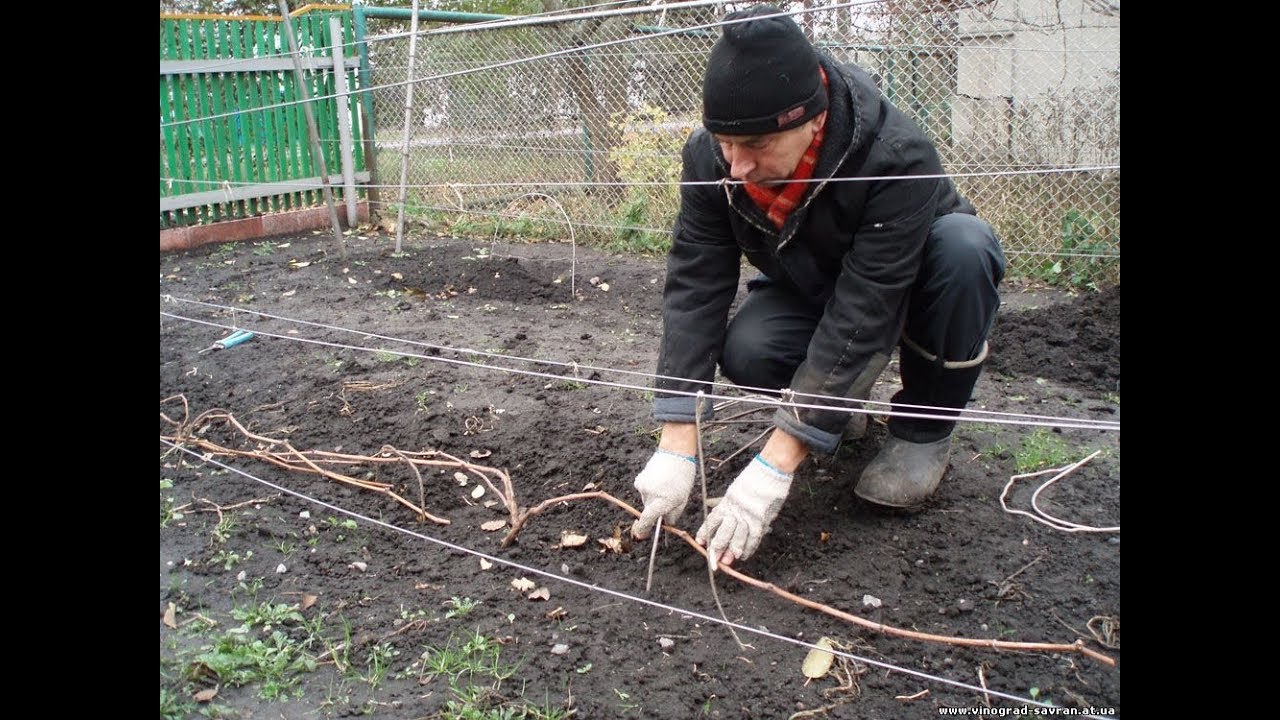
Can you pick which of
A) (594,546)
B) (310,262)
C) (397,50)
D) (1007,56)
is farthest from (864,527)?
(397,50)

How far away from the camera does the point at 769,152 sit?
2.33 metres

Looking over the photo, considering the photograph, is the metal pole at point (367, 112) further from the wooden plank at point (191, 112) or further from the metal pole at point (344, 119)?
the wooden plank at point (191, 112)

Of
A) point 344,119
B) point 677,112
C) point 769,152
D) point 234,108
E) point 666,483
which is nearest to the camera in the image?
point 769,152

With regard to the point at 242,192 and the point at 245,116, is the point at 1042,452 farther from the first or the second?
the point at 245,116

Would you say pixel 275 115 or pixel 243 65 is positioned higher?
pixel 243 65

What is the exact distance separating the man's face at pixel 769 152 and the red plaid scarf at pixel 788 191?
22 millimetres

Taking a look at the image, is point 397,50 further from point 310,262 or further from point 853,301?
point 853,301

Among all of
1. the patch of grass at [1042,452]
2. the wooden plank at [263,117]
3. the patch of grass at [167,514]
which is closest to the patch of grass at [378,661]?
the patch of grass at [167,514]

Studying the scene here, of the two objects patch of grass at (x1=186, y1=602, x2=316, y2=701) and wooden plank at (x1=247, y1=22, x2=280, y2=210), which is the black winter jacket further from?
wooden plank at (x1=247, y1=22, x2=280, y2=210)

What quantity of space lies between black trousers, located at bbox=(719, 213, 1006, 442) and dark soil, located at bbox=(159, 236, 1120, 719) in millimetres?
331

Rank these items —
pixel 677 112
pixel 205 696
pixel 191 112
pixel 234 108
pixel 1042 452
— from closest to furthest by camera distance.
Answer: pixel 205 696, pixel 1042 452, pixel 677 112, pixel 191 112, pixel 234 108

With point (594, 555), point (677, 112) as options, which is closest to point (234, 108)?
point (677, 112)

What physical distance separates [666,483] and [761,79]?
1.04 metres
